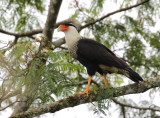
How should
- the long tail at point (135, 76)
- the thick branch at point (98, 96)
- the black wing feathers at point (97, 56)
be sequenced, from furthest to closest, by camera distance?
the black wing feathers at point (97, 56) < the long tail at point (135, 76) < the thick branch at point (98, 96)

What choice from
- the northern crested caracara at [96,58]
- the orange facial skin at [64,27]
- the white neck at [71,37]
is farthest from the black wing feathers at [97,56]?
the orange facial skin at [64,27]

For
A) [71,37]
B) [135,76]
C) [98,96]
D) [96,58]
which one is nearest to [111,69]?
[96,58]

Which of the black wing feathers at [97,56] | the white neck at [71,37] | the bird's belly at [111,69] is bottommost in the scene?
the bird's belly at [111,69]

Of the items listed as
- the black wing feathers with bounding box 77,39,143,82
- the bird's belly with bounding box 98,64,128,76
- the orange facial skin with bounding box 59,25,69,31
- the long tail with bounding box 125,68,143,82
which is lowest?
the long tail with bounding box 125,68,143,82

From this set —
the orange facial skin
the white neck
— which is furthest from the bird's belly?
the orange facial skin

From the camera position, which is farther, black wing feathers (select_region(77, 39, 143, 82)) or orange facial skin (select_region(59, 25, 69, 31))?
orange facial skin (select_region(59, 25, 69, 31))

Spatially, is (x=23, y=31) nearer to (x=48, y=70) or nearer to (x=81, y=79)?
(x=81, y=79)

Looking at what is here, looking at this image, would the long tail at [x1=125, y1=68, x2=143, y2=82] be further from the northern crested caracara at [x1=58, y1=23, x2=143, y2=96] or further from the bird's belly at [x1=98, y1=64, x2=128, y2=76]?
the bird's belly at [x1=98, y1=64, x2=128, y2=76]

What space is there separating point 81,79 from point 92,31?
1.01 m

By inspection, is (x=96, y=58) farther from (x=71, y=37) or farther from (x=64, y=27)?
(x=64, y=27)

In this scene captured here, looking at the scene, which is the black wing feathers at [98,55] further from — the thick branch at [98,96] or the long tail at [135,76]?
the thick branch at [98,96]

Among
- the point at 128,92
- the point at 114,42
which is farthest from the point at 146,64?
the point at 128,92

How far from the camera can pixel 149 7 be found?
490 centimetres

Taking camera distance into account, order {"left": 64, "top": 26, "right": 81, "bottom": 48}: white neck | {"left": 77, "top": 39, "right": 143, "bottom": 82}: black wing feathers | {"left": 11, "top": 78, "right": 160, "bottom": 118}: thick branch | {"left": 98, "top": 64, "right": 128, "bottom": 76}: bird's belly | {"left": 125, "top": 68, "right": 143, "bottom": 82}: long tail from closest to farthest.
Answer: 1. {"left": 11, "top": 78, "right": 160, "bottom": 118}: thick branch
2. {"left": 125, "top": 68, "right": 143, "bottom": 82}: long tail
3. {"left": 77, "top": 39, "right": 143, "bottom": 82}: black wing feathers
4. {"left": 98, "top": 64, "right": 128, "bottom": 76}: bird's belly
5. {"left": 64, "top": 26, "right": 81, "bottom": 48}: white neck
